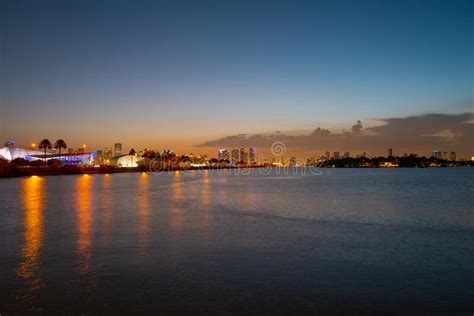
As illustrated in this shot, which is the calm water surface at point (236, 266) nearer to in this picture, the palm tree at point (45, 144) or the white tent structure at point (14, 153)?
the palm tree at point (45, 144)

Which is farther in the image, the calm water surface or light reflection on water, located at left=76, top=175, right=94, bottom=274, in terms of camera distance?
light reflection on water, located at left=76, top=175, right=94, bottom=274

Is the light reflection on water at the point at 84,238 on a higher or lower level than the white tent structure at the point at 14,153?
lower

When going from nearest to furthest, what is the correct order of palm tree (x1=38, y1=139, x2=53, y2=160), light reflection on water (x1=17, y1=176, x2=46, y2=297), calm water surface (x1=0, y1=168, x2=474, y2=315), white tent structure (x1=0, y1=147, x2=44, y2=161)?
calm water surface (x1=0, y1=168, x2=474, y2=315) → light reflection on water (x1=17, y1=176, x2=46, y2=297) → palm tree (x1=38, y1=139, x2=53, y2=160) → white tent structure (x1=0, y1=147, x2=44, y2=161)

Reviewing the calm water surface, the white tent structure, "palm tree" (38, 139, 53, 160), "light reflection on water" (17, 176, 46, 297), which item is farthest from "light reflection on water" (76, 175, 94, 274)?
the white tent structure

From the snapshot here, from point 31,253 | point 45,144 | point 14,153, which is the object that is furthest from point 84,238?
point 14,153

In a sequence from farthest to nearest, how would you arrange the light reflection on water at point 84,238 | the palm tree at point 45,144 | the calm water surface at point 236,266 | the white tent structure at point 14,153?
the white tent structure at point 14,153 → the palm tree at point 45,144 → the light reflection on water at point 84,238 → the calm water surface at point 236,266

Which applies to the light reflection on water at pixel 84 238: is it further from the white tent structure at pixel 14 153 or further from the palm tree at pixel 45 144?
the white tent structure at pixel 14 153

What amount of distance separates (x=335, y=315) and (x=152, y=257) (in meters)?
7.19

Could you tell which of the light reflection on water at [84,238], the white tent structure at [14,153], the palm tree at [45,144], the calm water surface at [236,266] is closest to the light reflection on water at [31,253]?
the calm water surface at [236,266]

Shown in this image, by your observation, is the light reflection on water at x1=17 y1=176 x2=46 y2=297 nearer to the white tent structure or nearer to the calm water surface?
the calm water surface

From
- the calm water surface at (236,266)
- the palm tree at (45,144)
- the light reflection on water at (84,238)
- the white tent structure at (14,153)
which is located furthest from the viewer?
the white tent structure at (14,153)

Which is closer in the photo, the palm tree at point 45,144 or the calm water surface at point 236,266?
the calm water surface at point 236,266

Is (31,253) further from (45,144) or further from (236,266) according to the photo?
(45,144)

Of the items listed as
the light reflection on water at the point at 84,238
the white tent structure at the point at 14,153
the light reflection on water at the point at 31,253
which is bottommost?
the light reflection on water at the point at 84,238
